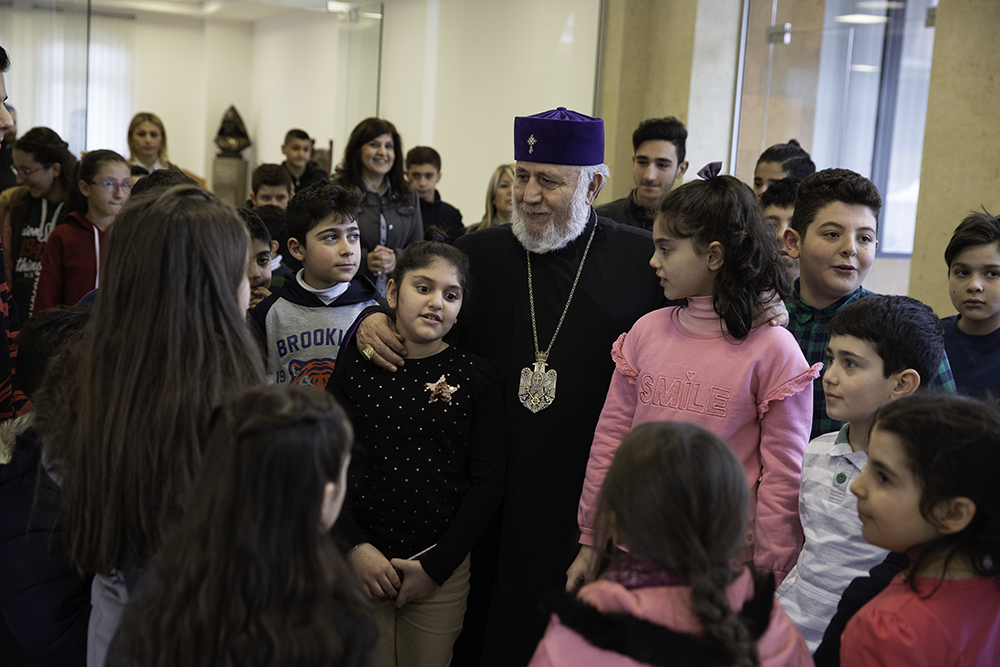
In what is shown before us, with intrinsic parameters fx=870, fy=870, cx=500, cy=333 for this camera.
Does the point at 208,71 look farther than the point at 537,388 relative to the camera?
Yes

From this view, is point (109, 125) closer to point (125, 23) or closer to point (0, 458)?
point (125, 23)

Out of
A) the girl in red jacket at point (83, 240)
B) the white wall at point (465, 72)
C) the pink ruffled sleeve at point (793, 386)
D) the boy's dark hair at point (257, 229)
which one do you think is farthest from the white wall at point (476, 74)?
the pink ruffled sleeve at point (793, 386)

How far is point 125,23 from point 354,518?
13294 millimetres

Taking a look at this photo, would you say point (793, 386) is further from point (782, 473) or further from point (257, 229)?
point (257, 229)

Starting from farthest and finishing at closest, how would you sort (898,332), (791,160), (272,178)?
(272,178), (791,160), (898,332)

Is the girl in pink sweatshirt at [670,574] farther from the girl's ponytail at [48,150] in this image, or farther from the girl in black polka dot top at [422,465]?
the girl's ponytail at [48,150]

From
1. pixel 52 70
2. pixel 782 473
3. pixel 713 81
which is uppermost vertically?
pixel 713 81

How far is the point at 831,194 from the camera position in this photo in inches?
96.7

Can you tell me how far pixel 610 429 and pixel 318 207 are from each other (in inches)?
47.6

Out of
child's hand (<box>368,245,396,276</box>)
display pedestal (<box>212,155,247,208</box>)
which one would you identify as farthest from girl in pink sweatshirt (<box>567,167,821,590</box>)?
display pedestal (<box>212,155,247,208</box>)

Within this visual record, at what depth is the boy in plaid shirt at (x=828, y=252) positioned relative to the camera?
7.82 feet

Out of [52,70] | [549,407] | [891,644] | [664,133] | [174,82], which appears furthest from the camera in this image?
[174,82]

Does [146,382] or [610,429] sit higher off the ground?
[146,382]

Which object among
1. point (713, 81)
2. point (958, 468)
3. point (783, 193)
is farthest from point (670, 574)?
point (713, 81)
